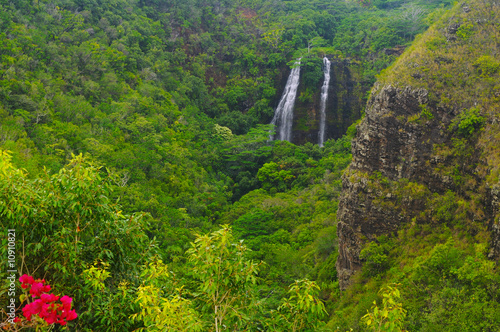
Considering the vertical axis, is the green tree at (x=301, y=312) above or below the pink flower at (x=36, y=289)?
below

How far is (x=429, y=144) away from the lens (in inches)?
688

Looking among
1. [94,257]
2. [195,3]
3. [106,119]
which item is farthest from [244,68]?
[94,257]

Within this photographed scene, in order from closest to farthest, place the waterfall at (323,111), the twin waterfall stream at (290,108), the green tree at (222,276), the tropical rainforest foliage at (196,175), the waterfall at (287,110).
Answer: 1. the green tree at (222,276)
2. the tropical rainforest foliage at (196,175)
3. the waterfall at (323,111)
4. the twin waterfall stream at (290,108)
5. the waterfall at (287,110)

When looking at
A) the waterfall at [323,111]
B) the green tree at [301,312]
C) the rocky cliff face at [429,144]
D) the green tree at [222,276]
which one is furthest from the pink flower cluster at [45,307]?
the waterfall at [323,111]

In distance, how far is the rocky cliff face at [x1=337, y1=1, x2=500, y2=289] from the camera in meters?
15.8

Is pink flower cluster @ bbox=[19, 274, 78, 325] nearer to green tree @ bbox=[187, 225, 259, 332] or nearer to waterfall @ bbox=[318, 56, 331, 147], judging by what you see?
green tree @ bbox=[187, 225, 259, 332]

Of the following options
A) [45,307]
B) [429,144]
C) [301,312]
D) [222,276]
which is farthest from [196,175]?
[45,307]

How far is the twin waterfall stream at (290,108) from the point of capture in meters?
43.3

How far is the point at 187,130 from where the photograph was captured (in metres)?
37.1

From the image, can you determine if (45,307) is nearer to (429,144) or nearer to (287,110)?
(429,144)

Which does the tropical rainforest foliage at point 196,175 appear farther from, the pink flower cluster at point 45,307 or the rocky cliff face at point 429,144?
the pink flower cluster at point 45,307

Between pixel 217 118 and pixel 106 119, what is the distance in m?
18.0

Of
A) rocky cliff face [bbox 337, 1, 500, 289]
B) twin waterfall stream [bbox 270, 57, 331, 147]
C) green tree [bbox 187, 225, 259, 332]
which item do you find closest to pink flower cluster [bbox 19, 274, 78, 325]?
green tree [bbox 187, 225, 259, 332]

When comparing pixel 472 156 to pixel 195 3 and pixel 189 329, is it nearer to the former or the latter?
pixel 189 329
